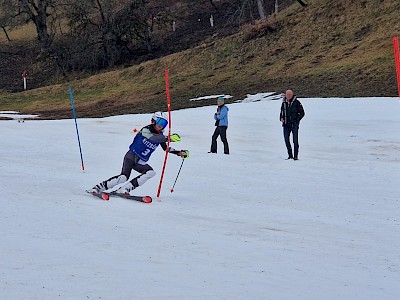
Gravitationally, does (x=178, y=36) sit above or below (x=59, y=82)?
above

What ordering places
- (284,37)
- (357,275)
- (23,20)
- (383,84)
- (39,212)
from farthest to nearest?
(23,20) → (284,37) → (383,84) → (39,212) → (357,275)

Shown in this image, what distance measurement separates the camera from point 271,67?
38.9m

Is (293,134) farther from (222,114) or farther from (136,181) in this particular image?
(136,181)

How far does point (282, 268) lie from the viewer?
278 inches

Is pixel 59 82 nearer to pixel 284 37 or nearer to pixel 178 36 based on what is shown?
pixel 178 36

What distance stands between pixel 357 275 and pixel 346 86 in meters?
24.7

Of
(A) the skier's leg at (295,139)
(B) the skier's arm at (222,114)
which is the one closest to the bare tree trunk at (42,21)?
(B) the skier's arm at (222,114)

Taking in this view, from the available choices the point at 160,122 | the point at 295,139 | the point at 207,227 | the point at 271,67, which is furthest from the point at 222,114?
the point at 271,67

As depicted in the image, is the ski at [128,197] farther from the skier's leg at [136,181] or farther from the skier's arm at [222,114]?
the skier's arm at [222,114]

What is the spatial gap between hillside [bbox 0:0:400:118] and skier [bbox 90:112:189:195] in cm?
1915

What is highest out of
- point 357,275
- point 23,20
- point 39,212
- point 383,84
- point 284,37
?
point 23,20

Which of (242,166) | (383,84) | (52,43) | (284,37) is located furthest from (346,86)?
(52,43)

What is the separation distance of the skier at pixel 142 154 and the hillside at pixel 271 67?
19.1 meters

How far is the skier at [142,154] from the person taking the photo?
1058cm
